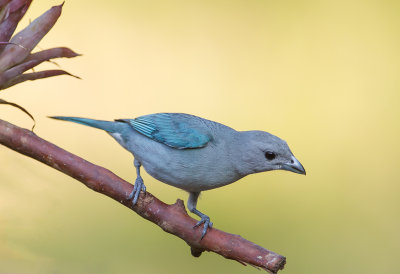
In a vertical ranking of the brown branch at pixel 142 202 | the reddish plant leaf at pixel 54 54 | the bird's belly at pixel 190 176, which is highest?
the bird's belly at pixel 190 176

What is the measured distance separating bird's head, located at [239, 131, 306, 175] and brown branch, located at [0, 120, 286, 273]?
0.62 m

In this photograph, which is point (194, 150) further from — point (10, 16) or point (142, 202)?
point (10, 16)

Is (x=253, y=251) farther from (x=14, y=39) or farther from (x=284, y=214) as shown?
(x=284, y=214)

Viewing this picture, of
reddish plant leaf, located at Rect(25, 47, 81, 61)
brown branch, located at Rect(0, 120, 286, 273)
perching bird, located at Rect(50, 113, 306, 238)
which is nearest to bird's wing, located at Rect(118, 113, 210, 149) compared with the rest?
perching bird, located at Rect(50, 113, 306, 238)

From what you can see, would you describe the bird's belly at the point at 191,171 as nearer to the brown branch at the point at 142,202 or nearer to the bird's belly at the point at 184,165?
the bird's belly at the point at 184,165

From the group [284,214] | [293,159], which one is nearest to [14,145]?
[293,159]

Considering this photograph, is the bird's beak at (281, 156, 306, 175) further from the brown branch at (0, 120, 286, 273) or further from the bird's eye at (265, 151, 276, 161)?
the brown branch at (0, 120, 286, 273)

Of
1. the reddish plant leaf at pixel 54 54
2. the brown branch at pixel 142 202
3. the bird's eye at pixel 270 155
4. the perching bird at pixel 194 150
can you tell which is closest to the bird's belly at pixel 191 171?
the perching bird at pixel 194 150

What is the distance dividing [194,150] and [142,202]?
737 mm

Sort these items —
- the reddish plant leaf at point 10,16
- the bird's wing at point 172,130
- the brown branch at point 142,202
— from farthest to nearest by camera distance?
the bird's wing at point 172,130 → the brown branch at point 142,202 → the reddish plant leaf at point 10,16

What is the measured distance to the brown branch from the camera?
1107 mm

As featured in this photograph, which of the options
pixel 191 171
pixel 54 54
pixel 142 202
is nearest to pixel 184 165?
pixel 191 171

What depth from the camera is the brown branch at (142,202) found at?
1107 mm

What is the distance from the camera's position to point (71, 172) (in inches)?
43.7
